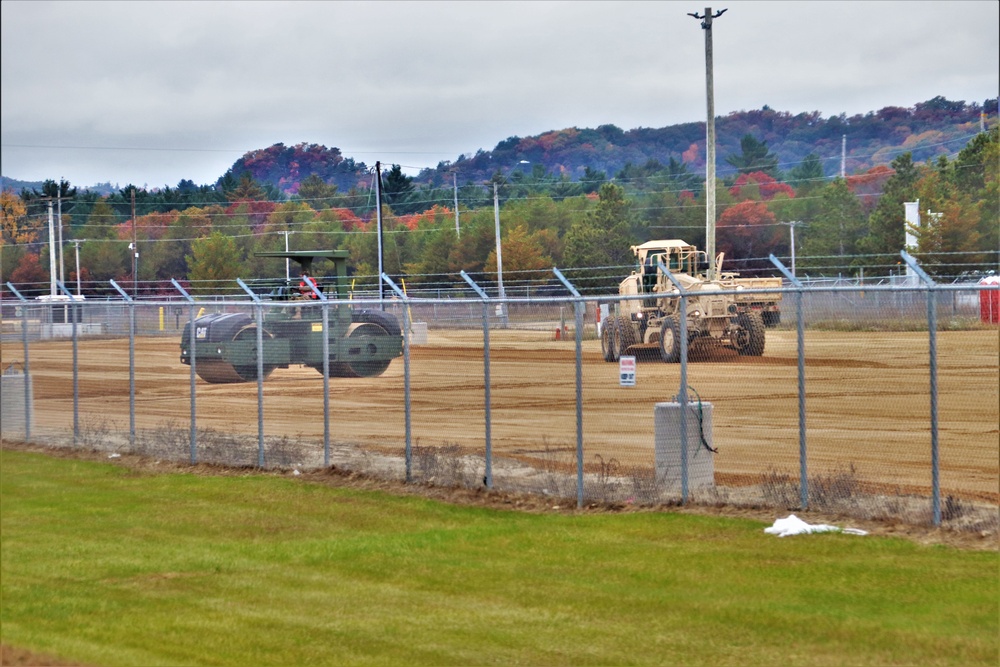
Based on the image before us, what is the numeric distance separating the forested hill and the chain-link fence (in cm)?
5374

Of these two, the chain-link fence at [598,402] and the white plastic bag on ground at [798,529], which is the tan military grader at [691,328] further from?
the white plastic bag on ground at [798,529]

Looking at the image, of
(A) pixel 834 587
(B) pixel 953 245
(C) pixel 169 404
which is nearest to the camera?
(A) pixel 834 587

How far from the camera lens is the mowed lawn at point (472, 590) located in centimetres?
809

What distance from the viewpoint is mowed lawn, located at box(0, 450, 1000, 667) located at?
8.09 m

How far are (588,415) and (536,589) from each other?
4.40 meters

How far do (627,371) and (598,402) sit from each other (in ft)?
2.25

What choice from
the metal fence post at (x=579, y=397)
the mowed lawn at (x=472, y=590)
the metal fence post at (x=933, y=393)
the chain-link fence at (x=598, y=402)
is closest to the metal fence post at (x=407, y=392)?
the chain-link fence at (x=598, y=402)

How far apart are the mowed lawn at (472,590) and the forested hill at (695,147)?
2379 inches

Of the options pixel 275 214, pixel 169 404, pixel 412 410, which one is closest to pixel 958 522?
pixel 412 410

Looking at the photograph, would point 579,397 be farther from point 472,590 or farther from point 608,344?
point 472,590

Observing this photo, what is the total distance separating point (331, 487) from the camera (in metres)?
15.5

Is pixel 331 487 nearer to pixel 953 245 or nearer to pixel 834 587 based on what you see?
pixel 834 587

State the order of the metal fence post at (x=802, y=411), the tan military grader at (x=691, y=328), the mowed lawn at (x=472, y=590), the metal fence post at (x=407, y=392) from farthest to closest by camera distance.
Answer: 1. the metal fence post at (x=407, y=392)
2. the tan military grader at (x=691, y=328)
3. the metal fence post at (x=802, y=411)
4. the mowed lawn at (x=472, y=590)

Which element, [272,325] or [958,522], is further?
[272,325]
